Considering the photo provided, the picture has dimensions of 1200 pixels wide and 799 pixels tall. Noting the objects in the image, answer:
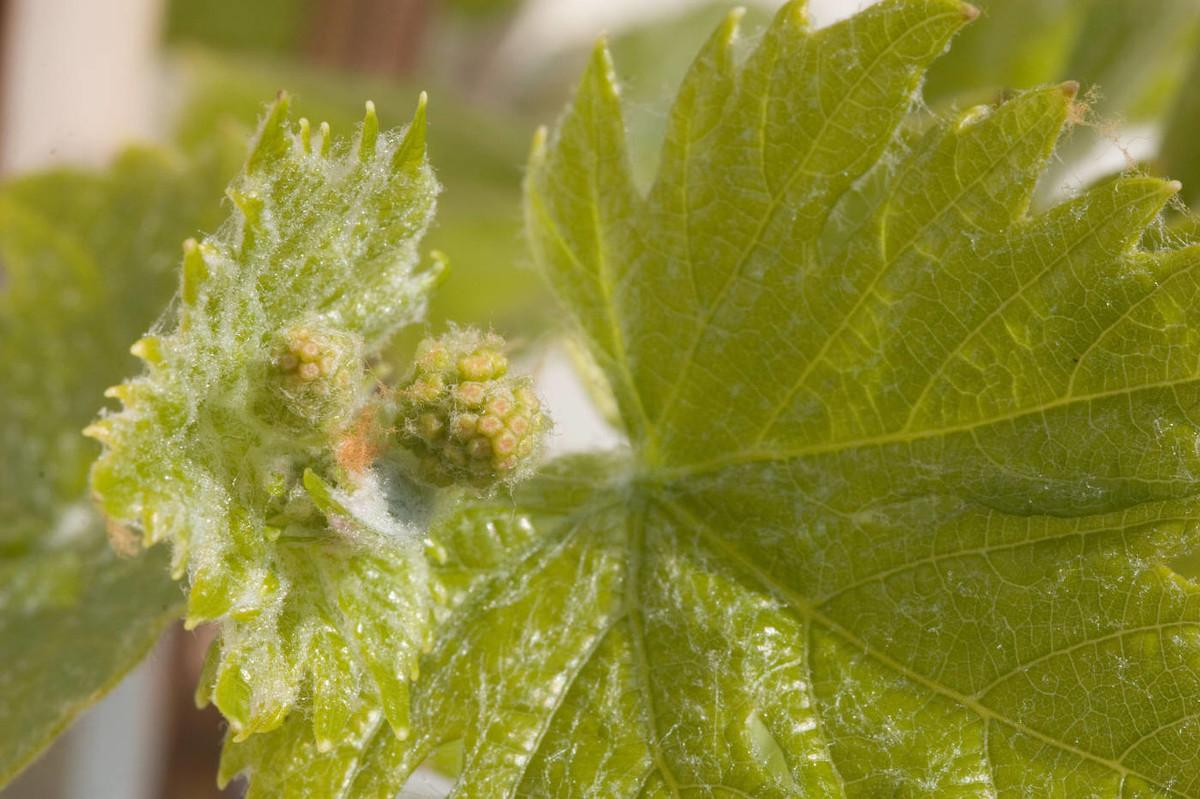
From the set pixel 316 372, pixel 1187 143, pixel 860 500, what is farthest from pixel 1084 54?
pixel 316 372

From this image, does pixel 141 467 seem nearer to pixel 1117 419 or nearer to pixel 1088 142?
pixel 1117 419

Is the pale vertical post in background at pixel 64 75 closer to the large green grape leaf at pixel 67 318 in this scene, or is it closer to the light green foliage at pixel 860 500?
the large green grape leaf at pixel 67 318

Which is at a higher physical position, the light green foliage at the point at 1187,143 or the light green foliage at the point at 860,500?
the light green foliage at the point at 1187,143

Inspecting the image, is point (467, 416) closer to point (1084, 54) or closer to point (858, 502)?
point (858, 502)

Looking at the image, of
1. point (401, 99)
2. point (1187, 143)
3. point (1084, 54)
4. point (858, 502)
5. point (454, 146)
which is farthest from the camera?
point (454, 146)

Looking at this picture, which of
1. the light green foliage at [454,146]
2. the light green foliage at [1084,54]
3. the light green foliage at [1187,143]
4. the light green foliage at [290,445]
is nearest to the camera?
the light green foliage at [290,445]

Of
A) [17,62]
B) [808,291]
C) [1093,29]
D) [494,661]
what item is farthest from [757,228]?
[17,62]

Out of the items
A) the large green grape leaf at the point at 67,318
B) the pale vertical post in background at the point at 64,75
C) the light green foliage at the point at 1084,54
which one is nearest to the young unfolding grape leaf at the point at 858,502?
the light green foliage at the point at 1084,54
